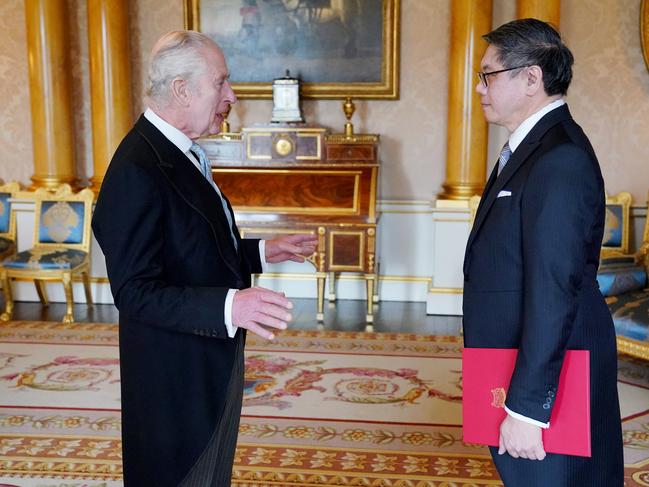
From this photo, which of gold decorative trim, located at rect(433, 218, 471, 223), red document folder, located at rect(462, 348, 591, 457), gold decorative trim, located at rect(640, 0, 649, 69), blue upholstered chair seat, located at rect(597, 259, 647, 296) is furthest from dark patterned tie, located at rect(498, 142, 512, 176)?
gold decorative trim, located at rect(640, 0, 649, 69)

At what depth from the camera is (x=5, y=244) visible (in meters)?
5.93

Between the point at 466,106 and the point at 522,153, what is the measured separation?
4173 mm

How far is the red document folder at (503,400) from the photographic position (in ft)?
5.04

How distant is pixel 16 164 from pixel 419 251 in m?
3.70


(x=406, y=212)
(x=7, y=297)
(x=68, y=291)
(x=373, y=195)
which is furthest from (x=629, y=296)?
(x=7, y=297)

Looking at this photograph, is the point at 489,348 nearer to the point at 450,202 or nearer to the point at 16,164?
the point at 450,202

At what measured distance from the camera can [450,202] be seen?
5.64m

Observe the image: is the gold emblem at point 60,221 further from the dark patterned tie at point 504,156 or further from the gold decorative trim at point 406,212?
the dark patterned tie at point 504,156

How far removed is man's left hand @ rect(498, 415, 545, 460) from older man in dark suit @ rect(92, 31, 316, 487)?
565 mm

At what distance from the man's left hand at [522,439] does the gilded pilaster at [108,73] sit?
501 centimetres

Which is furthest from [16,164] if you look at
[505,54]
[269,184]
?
[505,54]

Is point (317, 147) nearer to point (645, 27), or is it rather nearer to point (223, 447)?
point (645, 27)

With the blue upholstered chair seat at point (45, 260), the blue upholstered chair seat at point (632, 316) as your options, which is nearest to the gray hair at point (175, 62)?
the blue upholstered chair seat at point (632, 316)

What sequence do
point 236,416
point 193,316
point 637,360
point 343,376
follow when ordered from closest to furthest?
point 193,316 → point 236,416 → point 343,376 → point 637,360
